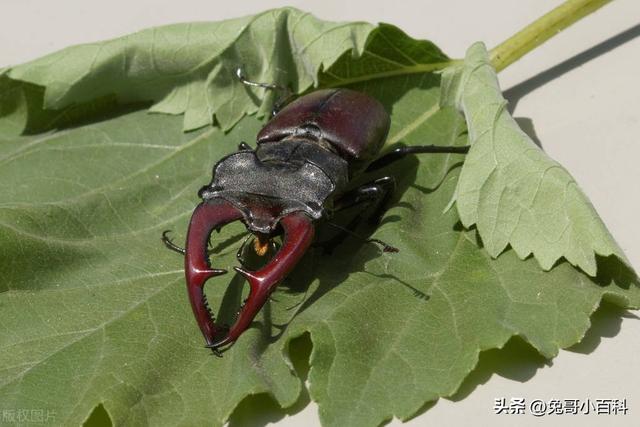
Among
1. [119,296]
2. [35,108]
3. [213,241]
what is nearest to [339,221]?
[213,241]

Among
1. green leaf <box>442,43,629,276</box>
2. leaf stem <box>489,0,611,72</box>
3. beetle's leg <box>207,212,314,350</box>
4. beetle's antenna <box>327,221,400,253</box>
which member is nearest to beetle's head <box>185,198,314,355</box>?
beetle's leg <box>207,212,314,350</box>

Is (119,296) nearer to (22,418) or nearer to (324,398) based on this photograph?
(22,418)

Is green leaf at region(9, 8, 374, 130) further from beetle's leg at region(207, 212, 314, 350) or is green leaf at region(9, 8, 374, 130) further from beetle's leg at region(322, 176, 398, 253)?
beetle's leg at region(207, 212, 314, 350)

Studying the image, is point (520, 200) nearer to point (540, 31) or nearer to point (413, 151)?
point (413, 151)

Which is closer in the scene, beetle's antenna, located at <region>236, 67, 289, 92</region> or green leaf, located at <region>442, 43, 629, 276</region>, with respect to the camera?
green leaf, located at <region>442, 43, 629, 276</region>

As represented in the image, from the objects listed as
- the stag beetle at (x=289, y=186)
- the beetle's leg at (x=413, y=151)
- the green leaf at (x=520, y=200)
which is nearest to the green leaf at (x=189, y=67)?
the stag beetle at (x=289, y=186)

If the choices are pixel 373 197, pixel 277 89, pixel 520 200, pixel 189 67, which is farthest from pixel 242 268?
pixel 189 67
